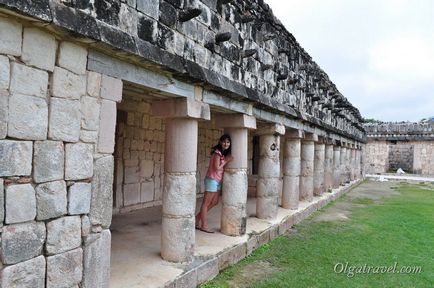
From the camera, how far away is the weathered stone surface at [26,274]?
107 inches

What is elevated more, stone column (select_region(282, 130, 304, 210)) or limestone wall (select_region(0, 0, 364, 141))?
limestone wall (select_region(0, 0, 364, 141))

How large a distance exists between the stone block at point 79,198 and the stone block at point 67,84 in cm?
80

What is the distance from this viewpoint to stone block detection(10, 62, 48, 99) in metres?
2.76

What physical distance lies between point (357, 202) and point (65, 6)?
12546 mm

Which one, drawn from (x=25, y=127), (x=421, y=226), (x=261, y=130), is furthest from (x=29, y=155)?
(x=421, y=226)

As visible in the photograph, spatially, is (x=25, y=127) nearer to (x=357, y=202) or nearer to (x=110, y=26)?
(x=110, y=26)

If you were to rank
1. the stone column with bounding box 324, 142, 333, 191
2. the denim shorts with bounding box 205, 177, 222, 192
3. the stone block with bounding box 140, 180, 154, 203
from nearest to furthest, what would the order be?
the denim shorts with bounding box 205, 177, 222, 192
the stone block with bounding box 140, 180, 154, 203
the stone column with bounding box 324, 142, 333, 191

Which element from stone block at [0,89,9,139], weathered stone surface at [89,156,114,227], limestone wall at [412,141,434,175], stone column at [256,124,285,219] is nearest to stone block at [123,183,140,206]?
stone column at [256,124,285,219]

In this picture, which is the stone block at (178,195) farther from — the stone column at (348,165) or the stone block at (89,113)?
the stone column at (348,165)

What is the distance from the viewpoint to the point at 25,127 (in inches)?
112

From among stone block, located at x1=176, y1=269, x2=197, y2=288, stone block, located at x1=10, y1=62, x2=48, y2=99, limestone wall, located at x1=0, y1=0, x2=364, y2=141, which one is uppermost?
limestone wall, located at x1=0, y1=0, x2=364, y2=141

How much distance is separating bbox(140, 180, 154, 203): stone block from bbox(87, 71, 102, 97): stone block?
5.37 metres

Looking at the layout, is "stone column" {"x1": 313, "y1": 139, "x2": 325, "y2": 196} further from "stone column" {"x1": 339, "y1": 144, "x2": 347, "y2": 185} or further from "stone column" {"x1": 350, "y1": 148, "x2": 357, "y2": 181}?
"stone column" {"x1": 350, "y1": 148, "x2": 357, "y2": 181}

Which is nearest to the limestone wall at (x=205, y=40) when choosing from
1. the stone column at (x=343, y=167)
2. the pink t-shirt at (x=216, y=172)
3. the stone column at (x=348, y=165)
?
the pink t-shirt at (x=216, y=172)
